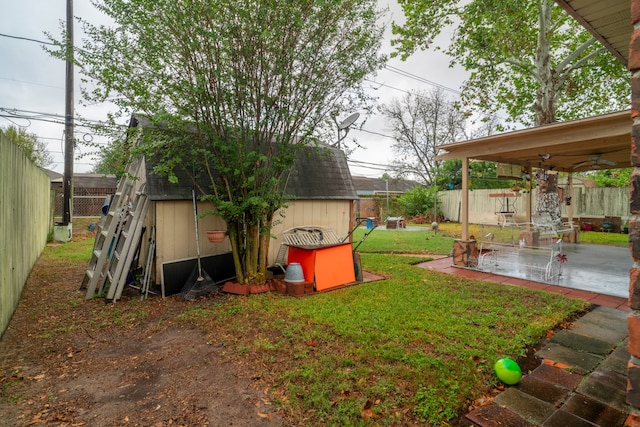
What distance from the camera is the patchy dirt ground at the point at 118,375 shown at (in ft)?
6.74

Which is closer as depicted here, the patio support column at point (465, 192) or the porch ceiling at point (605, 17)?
the porch ceiling at point (605, 17)

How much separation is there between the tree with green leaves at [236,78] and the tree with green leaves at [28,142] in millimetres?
8980

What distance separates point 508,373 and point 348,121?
4130mm

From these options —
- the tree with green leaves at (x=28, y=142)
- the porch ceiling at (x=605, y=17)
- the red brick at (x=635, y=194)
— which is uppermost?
the tree with green leaves at (x=28, y=142)

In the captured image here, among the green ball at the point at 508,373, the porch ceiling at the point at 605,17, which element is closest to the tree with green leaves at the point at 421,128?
the porch ceiling at the point at 605,17

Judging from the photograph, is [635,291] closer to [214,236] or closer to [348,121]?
[214,236]

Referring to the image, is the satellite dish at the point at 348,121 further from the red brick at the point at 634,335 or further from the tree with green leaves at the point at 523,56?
the tree with green leaves at the point at 523,56

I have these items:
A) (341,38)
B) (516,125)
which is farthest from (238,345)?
(516,125)

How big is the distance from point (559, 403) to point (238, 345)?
8.17 ft

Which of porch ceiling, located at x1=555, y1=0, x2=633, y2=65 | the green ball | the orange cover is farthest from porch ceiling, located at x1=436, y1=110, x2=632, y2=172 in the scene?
the green ball

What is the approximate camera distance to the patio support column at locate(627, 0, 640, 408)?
1.02 meters

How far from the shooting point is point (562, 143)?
188 inches

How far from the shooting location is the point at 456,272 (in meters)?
5.85

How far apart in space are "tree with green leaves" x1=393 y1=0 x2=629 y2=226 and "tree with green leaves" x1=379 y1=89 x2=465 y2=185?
31.5 ft
